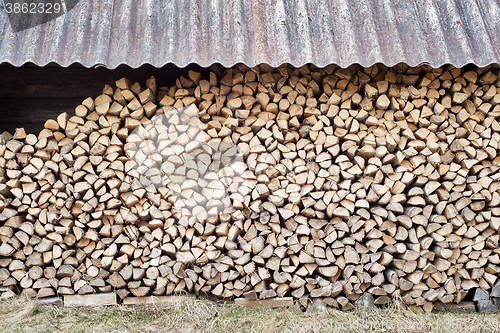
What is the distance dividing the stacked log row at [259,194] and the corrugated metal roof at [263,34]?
26 centimetres

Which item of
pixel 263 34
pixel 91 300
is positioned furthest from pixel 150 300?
pixel 263 34

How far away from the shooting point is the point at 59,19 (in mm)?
2713

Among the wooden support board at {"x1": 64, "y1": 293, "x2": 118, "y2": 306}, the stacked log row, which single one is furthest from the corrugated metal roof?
the wooden support board at {"x1": 64, "y1": 293, "x2": 118, "y2": 306}

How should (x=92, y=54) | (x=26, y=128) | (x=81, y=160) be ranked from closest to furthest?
(x=92, y=54), (x=81, y=160), (x=26, y=128)

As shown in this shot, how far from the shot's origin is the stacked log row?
2742 mm

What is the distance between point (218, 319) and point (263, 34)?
1956 mm

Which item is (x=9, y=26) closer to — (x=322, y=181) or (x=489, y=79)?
(x=322, y=181)

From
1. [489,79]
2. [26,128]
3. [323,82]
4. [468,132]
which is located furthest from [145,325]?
[489,79]

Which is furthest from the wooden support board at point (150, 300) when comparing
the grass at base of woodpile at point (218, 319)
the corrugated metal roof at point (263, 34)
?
the corrugated metal roof at point (263, 34)

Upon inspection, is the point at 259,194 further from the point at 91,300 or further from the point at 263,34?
the point at 91,300

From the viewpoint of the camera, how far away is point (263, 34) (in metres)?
2.70

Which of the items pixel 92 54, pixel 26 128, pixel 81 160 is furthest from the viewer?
pixel 26 128

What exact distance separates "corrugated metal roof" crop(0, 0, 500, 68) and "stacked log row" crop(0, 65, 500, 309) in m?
0.26

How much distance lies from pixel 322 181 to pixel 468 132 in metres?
1.11
